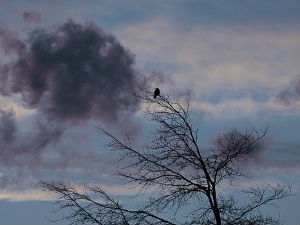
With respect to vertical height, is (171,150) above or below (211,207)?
above

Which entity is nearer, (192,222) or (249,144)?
(192,222)

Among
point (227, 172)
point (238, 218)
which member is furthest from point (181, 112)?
point (238, 218)

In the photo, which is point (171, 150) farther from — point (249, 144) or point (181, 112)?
point (249, 144)

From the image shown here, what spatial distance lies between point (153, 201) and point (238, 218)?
6.40 feet

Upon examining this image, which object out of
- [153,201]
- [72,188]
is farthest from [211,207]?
[72,188]

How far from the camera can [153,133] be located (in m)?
13.9

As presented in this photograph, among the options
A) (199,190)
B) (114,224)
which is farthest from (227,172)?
(114,224)

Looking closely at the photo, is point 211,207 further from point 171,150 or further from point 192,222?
point 171,150

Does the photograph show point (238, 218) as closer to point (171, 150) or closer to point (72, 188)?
point (171, 150)

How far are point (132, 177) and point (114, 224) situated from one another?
122 centimetres

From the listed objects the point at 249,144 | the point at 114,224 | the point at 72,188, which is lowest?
the point at 114,224

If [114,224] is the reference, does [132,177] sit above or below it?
above

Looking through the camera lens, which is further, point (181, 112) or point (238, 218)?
point (181, 112)

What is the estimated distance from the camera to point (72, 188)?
45.0 ft
